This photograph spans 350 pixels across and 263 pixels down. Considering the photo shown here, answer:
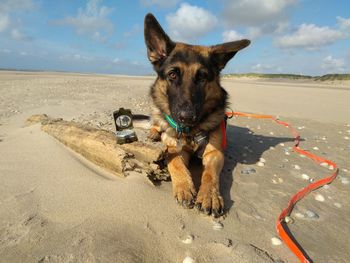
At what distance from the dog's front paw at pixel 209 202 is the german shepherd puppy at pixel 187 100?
256 millimetres

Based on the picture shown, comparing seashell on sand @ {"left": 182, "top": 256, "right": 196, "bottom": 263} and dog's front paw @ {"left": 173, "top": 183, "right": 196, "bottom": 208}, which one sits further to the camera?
dog's front paw @ {"left": 173, "top": 183, "right": 196, "bottom": 208}

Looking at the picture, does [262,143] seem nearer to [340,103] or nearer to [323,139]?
[323,139]

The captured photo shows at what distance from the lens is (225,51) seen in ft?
16.1

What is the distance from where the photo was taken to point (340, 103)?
43.4ft

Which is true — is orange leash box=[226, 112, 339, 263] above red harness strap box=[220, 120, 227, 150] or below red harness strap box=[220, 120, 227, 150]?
below

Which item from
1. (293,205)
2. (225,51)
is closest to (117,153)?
(293,205)

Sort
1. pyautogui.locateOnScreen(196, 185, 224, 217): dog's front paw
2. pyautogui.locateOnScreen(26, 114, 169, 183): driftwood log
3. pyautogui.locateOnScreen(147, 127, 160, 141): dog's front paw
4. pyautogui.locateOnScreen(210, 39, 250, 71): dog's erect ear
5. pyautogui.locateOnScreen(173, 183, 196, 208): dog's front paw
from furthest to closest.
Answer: pyautogui.locateOnScreen(147, 127, 160, 141): dog's front paw, pyautogui.locateOnScreen(210, 39, 250, 71): dog's erect ear, pyautogui.locateOnScreen(26, 114, 169, 183): driftwood log, pyautogui.locateOnScreen(173, 183, 196, 208): dog's front paw, pyautogui.locateOnScreen(196, 185, 224, 217): dog's front paw

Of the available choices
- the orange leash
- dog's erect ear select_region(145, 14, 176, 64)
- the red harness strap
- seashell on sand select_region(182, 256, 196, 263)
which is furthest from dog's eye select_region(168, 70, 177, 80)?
seashell on sand select_region(182, 256, 196, 263)

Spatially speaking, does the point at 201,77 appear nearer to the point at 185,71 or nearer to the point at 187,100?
the point at 185,71

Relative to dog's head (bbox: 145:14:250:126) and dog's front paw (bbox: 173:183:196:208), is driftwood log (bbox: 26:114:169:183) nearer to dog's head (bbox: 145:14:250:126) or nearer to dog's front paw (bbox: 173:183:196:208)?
dog's front paw (bbox: 173:183:196:208)

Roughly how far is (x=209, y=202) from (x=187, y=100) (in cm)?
151

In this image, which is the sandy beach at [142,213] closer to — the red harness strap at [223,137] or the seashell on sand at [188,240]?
the seashell on sand at [188,240]

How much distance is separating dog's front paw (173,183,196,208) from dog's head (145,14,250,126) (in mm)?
1073

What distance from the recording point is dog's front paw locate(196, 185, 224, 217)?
292 centimetres
